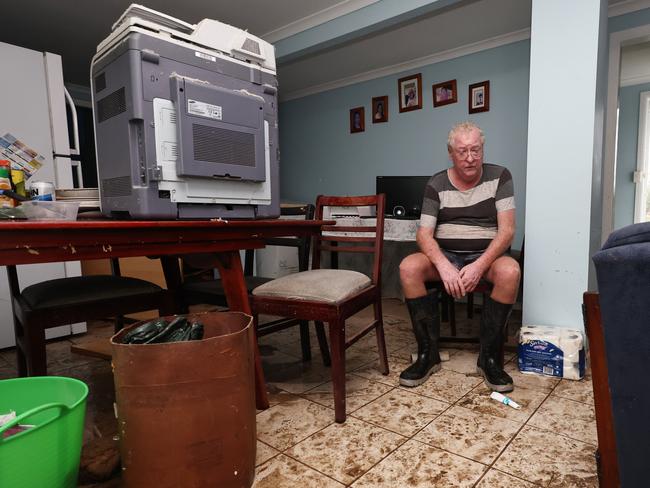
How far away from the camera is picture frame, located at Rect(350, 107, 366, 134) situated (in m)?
4.46

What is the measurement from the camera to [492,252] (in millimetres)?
1768

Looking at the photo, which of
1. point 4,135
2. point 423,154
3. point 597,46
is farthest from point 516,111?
point 4,135

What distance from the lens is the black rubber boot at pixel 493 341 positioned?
170 centimetres

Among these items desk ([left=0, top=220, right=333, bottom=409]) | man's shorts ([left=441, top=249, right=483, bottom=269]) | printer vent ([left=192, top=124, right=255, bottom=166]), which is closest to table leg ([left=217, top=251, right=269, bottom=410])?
desk ([left=0, top=220, right=333, bottom=409])

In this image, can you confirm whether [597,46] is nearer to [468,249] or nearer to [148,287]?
[468,249]

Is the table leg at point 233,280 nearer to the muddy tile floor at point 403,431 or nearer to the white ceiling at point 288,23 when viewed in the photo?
the muddy tile floor at point 403,431

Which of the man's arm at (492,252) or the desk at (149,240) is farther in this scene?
the man's arm at (492,252)

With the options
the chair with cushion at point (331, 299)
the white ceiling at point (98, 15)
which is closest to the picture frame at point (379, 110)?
the white ceiling at point (98, 15)

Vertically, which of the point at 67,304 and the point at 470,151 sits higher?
the point at 470,151

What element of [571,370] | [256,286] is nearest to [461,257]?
[571,370]

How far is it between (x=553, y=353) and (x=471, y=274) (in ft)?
1.78

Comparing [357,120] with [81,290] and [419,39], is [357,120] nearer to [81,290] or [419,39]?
[419,39]

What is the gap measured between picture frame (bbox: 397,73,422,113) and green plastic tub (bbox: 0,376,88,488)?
383 centimetres

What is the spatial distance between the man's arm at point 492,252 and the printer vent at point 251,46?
1227 mm
